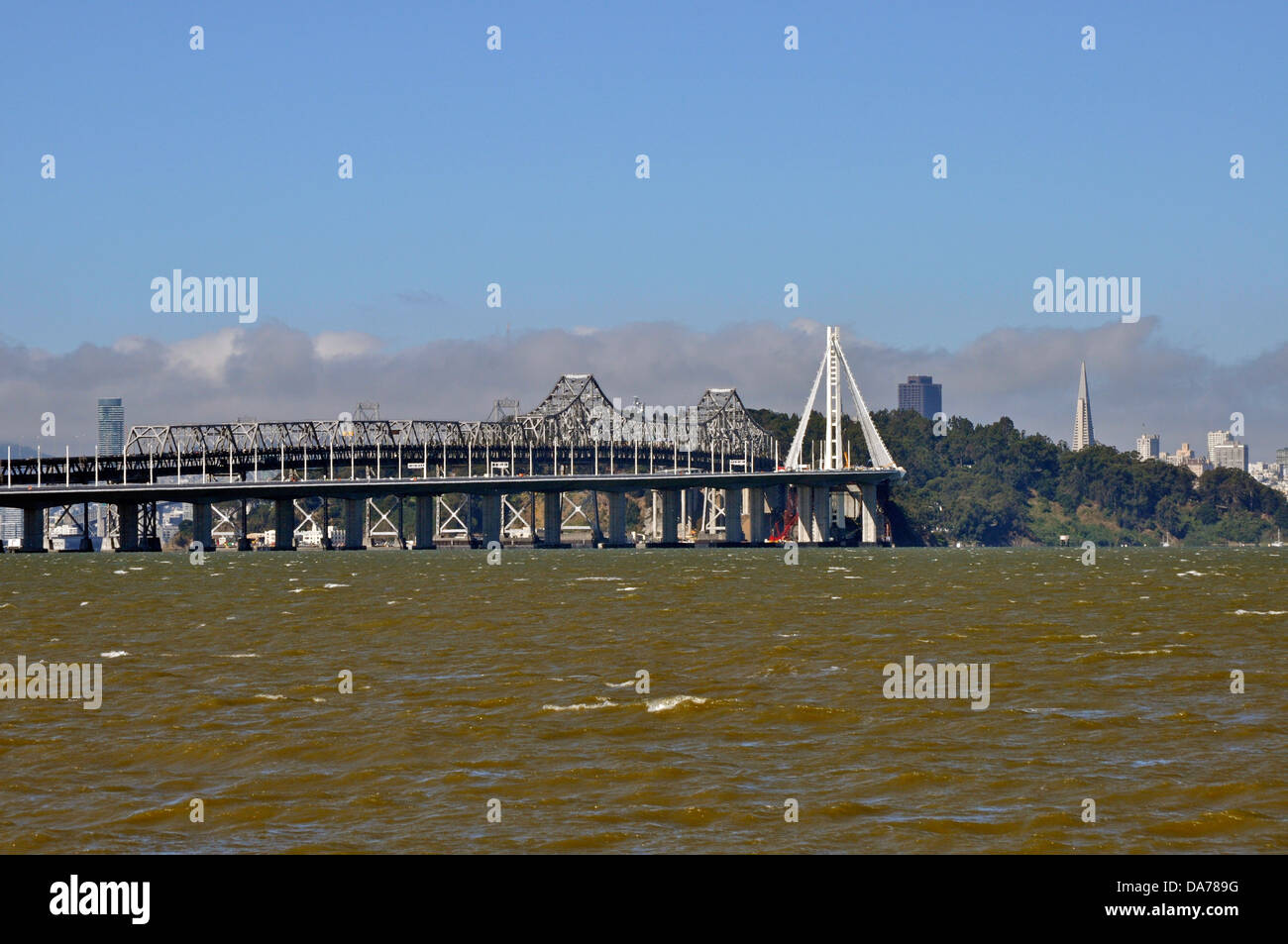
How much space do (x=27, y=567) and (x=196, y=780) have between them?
302 feet

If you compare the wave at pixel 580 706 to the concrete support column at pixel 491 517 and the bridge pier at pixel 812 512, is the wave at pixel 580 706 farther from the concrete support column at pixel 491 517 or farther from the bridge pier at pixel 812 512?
the bridge pier at pixel 812 512

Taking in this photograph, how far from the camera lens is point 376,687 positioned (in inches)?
1161

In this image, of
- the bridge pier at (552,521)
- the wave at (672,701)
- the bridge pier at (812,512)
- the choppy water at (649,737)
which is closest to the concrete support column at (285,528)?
the bridge pier at (552,521)

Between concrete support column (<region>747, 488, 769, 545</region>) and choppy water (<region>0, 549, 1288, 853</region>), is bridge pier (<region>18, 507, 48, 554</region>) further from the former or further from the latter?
choppy water (<region>0, 549, 1288, 853</region>)

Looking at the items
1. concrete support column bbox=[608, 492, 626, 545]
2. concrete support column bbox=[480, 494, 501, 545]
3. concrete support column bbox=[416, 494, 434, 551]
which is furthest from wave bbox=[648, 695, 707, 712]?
concrete support column bbox=[608, 492, 626, 545]

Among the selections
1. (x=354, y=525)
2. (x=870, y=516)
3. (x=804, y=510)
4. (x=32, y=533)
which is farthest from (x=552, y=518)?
(x=32, y=533)

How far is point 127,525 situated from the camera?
15925 centimetres

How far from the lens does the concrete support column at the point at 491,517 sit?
Result: 179 meters

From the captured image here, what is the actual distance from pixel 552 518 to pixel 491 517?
10698mm

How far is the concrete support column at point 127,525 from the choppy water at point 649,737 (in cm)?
11411

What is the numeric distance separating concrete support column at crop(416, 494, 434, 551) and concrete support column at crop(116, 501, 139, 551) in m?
29.8

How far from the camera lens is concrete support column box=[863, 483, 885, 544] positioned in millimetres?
193875

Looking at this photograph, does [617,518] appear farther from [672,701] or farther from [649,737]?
[649,737]
